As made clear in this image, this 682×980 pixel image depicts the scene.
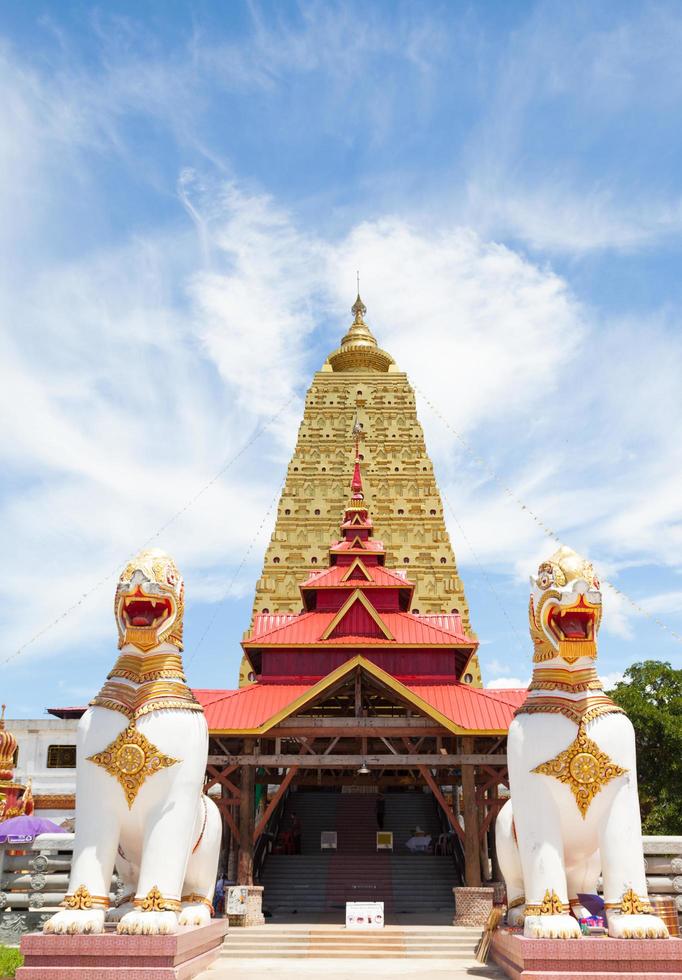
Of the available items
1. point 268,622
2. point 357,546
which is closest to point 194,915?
point 268,622

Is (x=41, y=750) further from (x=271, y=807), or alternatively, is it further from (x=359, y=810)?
(x=271, y=807)

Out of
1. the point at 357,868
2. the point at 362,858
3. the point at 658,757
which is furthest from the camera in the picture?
the point at 658,757

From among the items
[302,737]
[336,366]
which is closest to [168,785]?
[302,737]

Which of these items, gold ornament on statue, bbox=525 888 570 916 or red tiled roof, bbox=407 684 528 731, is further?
red tiled roof, bbox=407 684 528 731

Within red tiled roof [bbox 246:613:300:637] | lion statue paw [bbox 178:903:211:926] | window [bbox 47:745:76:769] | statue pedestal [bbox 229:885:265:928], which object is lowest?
statue pedestal [bbox 229:885:265:928]

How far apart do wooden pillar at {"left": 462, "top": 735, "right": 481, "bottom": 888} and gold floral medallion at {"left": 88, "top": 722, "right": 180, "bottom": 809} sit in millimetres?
8427

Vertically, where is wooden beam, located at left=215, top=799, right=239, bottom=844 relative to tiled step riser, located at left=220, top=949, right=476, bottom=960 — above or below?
above

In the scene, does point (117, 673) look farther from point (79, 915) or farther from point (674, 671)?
point (674, 671)

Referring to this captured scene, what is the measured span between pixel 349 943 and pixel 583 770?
6669mm

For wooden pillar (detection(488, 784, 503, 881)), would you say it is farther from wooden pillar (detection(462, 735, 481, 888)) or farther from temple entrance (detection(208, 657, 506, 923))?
wooden pillar (detection(462, 735, 481, 888))

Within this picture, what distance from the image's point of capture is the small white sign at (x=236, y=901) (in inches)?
579

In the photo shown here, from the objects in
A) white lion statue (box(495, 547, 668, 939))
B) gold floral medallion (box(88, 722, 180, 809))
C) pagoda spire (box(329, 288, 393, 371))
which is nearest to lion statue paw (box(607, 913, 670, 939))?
white lion statue (box(495, 547, 668, 939))

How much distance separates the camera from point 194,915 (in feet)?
30.5

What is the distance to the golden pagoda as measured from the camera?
43.3m
